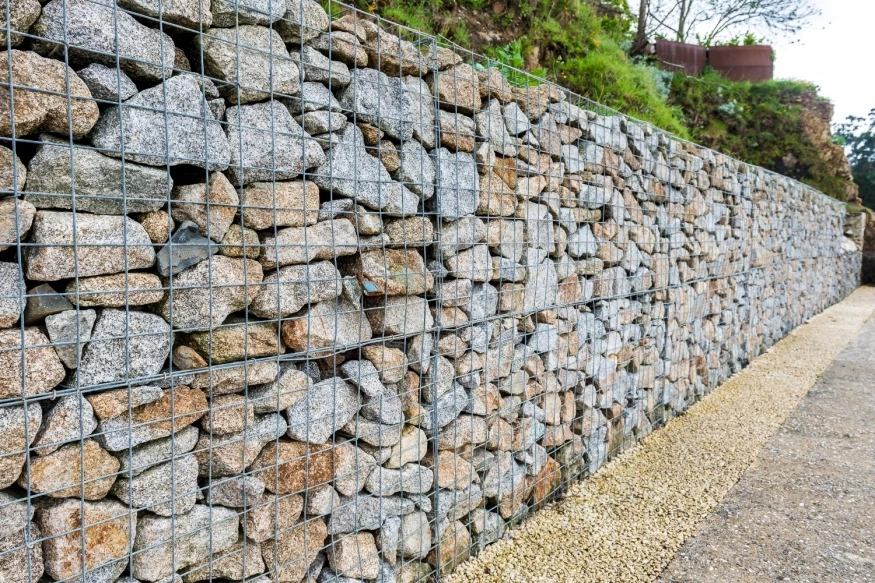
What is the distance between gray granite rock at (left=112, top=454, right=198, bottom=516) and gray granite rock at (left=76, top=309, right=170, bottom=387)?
270 mm

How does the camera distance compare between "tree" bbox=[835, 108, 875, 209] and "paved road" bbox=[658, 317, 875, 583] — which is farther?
"tree" bbox=[835, 108, 875, 209]

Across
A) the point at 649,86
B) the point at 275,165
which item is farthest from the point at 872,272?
the point at 275,165

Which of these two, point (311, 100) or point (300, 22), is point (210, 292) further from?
point (300, 22)

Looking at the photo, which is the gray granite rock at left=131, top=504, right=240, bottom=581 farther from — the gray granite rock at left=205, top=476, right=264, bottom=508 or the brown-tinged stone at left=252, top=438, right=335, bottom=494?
the brown-tinged stone at left=252, top=438, right=335, bottom=494

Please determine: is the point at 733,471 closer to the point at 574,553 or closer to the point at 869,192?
the point at 574,553

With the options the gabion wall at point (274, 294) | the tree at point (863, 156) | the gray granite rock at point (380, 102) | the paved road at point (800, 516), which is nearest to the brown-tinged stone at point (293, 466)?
the gabion wall at point (274, 294)

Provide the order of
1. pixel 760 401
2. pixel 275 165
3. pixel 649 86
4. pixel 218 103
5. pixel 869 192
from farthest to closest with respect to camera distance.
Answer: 1. pixel 869 192
2. pixel 649 86
3. pixel 760 401
4. pixel 275 165
5. pixel 218 103

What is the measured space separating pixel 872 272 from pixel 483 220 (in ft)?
52.4

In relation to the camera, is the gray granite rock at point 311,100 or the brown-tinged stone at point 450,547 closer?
the gray granite rock at point 311,100

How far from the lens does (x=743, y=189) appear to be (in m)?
6.22

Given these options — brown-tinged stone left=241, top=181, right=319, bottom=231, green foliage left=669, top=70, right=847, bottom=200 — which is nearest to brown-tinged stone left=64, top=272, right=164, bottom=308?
brown-tinged stone left=241, top=181, right=319, bottom=231

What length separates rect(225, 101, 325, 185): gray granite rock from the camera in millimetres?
1812

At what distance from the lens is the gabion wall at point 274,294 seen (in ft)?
4.85

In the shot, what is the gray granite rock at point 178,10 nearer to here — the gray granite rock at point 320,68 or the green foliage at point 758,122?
the gray granite rock at point 320,68
